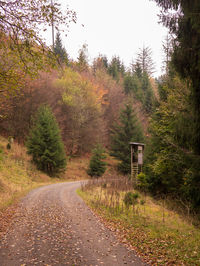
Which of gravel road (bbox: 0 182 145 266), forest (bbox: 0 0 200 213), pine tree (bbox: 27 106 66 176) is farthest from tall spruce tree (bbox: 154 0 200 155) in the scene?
pine tree (bbox: 27 106 66 176)

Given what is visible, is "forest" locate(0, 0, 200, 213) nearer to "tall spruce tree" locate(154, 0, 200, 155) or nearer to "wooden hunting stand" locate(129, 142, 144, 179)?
"tall spruce tree" locate(154, 0, 200, 155)

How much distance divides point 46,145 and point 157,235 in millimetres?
20886

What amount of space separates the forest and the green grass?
1.73m

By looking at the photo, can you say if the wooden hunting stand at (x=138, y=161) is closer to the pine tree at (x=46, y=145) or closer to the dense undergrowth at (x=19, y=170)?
the pine tree at (x=46, y=145)

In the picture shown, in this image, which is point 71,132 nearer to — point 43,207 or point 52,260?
point 43,207

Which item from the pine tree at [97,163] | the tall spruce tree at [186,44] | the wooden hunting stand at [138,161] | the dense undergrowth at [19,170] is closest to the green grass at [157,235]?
the tall spruce tree at [186,44]

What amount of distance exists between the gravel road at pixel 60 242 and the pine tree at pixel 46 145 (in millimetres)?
16566

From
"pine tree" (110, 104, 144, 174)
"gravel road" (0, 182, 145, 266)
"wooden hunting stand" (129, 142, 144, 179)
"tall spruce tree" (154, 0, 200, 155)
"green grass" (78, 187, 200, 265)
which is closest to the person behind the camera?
"gravel road" (0, 182, 145, 266)

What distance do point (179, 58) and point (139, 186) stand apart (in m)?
11.6

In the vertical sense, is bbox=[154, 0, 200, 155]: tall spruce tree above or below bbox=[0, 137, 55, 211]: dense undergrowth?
above

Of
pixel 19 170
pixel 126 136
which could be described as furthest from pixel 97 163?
pixel 19 170

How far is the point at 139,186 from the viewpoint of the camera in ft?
54.5

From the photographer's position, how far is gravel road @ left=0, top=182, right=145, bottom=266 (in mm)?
5109

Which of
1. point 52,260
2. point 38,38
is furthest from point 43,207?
point 38,38
